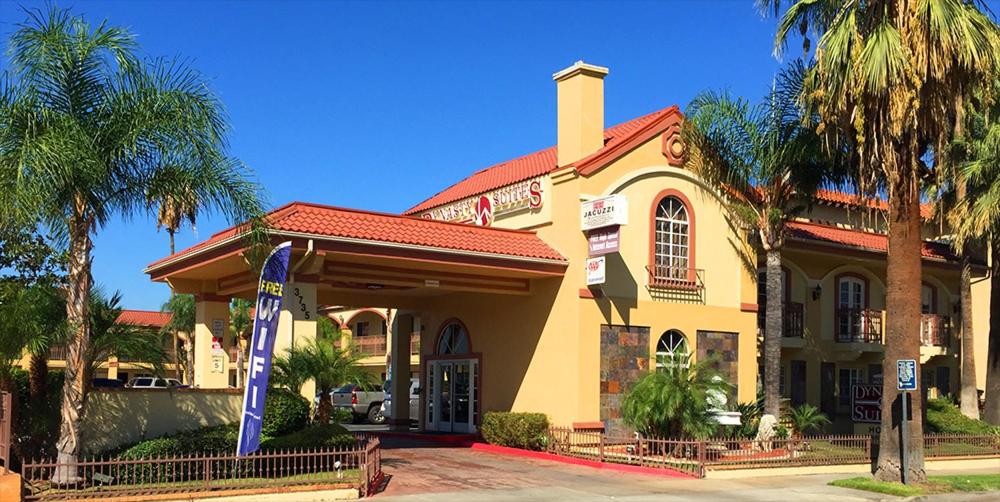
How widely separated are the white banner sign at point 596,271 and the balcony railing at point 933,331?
44.9ft

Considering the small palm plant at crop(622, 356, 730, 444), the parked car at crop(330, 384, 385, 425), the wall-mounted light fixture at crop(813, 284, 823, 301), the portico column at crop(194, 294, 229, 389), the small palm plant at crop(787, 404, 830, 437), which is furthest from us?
the parked car at crop(330, 384, 385, 425)

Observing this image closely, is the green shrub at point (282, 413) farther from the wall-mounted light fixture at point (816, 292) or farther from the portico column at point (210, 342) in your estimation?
the wall-mounted light fixture at point (816, 292)

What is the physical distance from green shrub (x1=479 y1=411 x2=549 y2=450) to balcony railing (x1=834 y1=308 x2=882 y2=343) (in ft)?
37.6

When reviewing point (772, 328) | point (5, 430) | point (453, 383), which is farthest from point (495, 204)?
point (5, 430)

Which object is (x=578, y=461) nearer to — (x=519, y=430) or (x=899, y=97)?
(x=519, y=430)

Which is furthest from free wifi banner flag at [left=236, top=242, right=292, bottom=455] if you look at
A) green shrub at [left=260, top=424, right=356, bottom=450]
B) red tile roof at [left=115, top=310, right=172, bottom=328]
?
red tile roof at [left=115, top=310, right=172, bottom=328]

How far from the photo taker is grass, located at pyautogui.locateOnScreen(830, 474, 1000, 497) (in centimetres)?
1728

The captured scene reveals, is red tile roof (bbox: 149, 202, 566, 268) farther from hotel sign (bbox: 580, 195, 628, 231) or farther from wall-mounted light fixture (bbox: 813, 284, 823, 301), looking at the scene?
wall-mounted light fixture (bbox: 813, 284, 823, 301)

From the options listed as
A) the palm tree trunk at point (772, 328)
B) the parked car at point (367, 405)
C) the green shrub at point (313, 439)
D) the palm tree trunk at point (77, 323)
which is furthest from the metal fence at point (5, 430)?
the parked car at point (367, 405)

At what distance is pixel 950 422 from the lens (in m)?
26.4

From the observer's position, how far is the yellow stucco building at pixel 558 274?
69.7 ft

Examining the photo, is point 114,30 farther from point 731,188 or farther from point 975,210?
point 975,210

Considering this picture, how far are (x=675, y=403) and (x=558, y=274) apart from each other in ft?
15.6

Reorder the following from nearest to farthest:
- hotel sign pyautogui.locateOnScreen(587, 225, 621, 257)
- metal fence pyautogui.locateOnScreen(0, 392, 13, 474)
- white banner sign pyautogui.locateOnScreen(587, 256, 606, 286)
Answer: metal fence pyautogui.locateOnScreen(0, 392, 13, 474) → hotel sign pyautogui.locateOnScreen(587, 225, 621, 257) → white banner sign pyautogui.locateOnScreen(587, 256, 606, 286)
